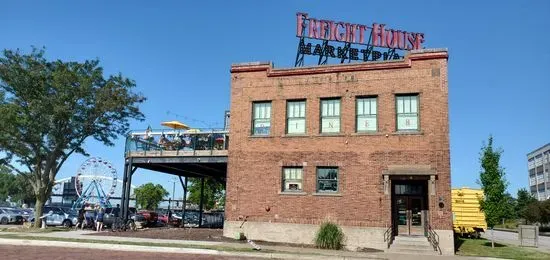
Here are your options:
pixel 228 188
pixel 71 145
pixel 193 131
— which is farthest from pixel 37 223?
pixel 228 188

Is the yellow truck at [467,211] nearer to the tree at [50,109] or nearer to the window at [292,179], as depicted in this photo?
the window at [292,179]

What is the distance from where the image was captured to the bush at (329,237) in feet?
69.3

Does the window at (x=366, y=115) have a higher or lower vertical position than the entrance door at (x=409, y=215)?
higher

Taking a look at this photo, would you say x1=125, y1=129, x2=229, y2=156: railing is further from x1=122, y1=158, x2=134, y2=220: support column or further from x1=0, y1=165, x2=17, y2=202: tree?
x1=0, y1=165, x2=17, y2=202: tree

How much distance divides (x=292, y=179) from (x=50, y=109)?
15.7 meters

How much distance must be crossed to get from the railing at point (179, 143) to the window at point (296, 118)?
4992 millimetres

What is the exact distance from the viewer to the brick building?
70.9 feet

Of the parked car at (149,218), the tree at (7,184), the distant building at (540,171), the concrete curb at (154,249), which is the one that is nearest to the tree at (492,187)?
the concrete curb at (154,249)

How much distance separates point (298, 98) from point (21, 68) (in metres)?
17.1

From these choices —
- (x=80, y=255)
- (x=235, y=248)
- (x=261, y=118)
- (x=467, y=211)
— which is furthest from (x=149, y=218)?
(x=467, y=211)

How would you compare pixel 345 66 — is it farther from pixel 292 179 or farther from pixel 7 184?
pixel 7 184

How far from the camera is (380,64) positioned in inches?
898

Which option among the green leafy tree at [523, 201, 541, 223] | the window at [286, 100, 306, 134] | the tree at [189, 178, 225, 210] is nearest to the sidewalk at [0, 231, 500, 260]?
the window at [286, 100, 306, 134]

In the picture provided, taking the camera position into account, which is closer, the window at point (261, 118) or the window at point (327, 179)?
the window at point (327, 179)
